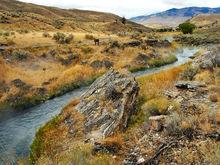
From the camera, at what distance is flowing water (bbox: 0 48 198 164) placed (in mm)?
26487

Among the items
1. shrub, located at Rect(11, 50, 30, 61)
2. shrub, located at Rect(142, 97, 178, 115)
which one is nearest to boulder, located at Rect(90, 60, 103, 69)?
shrub, located at Rect(11, 50, 30, 61)

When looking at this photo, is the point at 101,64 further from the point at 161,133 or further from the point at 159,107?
the point at 161,133

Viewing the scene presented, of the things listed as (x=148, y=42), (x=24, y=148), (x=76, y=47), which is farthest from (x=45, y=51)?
(x=24, y=148)

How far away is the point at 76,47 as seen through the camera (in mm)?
63500

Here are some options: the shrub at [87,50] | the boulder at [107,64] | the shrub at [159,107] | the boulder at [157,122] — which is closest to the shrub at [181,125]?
the boulder at [157,122]

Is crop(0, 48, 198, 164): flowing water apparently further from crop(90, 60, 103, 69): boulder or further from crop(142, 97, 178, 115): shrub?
crop(90, 60, 103, 69): boulder

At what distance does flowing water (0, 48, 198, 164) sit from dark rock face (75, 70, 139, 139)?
4.51 metres

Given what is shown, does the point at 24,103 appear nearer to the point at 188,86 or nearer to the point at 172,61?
the point at 188,86

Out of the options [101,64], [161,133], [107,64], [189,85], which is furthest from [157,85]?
[107,64]

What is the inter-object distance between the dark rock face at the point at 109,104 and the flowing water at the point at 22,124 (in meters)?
4.51

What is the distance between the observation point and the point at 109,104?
27031 mm

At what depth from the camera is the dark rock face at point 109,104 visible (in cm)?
2438

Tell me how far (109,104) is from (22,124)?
31.6ft

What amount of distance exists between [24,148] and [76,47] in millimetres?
38101
